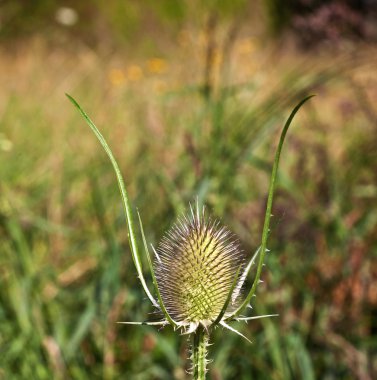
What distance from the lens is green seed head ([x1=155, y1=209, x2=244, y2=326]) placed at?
0.75 m

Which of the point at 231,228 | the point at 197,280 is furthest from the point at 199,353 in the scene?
the point at 231,228

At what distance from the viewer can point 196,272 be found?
0.79 m

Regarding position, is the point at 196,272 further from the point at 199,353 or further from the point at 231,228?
the point at 231,228

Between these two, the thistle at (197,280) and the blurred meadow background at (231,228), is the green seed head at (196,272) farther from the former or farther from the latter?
the blurred meadow background at (231,228)

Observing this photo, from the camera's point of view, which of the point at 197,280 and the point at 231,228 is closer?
the point at 197,280

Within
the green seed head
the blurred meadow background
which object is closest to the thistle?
the green seed head

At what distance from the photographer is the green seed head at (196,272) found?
748mm

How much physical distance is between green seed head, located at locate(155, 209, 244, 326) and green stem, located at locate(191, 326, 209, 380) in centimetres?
1

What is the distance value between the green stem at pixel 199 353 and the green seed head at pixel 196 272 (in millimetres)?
14

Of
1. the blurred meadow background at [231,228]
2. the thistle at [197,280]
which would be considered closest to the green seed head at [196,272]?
the thistle at [197,280]

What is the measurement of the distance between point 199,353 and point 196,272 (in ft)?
0.34

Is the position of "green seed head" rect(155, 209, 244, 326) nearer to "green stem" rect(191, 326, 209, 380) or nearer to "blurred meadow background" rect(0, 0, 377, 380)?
"green stem" rect(191, 326, 209, 380)

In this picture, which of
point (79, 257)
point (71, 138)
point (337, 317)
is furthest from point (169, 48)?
point (337, 317)

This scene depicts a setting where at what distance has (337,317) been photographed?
1.84 meters
